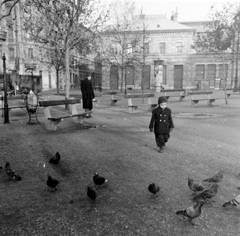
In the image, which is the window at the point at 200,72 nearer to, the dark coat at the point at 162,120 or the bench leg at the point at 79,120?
the bench leg at the point at 79,120

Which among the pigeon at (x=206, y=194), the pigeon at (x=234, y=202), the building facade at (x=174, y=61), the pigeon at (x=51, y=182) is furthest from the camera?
the building facade at (x=174, y=61)

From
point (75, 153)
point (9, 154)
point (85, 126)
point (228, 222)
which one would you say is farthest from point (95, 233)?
point (85, 126)

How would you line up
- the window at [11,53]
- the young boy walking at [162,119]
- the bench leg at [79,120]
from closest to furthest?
1. the young boy walking at [162,119]
2. the bench leg at [79,120]
3. the window at [11,53]

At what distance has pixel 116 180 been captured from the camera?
15.4 feet

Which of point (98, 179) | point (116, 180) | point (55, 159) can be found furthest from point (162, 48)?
point (98, 179)

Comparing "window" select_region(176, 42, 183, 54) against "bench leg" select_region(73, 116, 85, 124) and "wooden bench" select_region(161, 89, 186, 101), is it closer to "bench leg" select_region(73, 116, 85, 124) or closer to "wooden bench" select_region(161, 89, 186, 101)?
"wooden bench" select_region(161, 89, 186, 101)

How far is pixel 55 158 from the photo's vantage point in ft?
18.4

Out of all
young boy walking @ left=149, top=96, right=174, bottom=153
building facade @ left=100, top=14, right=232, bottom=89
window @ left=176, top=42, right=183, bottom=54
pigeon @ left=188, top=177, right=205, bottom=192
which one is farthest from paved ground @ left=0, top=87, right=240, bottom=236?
window @ left=176, top=42, right=183, bottom=54

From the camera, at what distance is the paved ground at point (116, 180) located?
3230mm

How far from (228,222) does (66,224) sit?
6.61ft

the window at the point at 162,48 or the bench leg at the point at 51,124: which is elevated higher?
the window at the point at 162,48

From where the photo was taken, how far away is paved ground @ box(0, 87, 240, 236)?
127 inches

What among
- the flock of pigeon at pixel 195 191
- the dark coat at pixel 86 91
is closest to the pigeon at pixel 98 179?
the flock of pigeon at pixel 195 191

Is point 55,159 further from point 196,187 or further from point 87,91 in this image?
point 87,91
